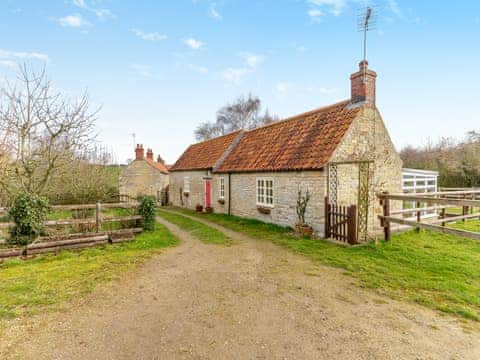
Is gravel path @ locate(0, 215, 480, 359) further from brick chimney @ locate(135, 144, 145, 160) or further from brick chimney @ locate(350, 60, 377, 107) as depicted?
brick chimney @ locate(135, 144, 145, 160)

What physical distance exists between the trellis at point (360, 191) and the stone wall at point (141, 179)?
19793 millimetres

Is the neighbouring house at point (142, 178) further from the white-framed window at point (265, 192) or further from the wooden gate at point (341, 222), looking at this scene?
the wooden gate at point (341, 222)

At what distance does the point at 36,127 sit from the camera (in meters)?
10.2

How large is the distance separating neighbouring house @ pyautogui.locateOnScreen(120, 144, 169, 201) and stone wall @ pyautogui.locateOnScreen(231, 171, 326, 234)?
1330cm

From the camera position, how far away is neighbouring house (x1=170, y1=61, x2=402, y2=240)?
9734mm

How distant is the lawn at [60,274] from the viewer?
473cm

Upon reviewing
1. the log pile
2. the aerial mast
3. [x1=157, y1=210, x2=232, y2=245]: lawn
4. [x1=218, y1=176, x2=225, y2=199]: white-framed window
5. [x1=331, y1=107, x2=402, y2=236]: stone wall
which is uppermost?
the aerial mast

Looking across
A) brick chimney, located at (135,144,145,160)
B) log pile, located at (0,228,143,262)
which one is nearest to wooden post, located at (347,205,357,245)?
log pile, located at (0,228,143,262)

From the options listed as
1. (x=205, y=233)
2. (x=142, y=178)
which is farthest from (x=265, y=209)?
(x=142, y=178)

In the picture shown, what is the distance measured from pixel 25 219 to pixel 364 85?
13.6 m

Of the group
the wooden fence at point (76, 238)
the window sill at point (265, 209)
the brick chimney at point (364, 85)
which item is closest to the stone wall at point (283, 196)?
the window sill at point (265, 209)

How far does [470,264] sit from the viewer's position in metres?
6.66

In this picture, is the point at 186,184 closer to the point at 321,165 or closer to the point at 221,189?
the point at 221,189

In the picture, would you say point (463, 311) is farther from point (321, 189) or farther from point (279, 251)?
point (321, 189)
